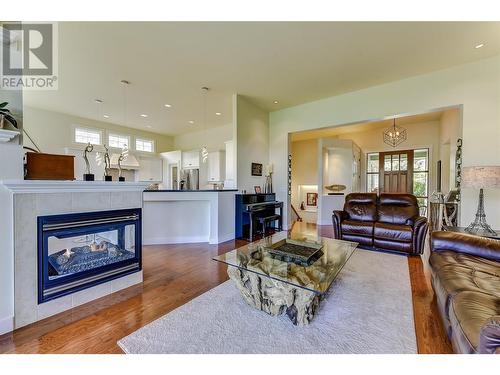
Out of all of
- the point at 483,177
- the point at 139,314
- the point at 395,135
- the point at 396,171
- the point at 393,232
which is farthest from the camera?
the point at 396,171

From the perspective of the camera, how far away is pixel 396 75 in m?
3.98

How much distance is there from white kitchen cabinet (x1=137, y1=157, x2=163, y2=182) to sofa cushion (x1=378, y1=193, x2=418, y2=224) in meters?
7.02

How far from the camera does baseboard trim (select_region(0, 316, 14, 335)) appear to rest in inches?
64.6

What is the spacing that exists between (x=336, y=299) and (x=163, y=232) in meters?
3.22

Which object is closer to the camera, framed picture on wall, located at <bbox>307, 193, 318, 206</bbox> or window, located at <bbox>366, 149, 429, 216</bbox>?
window, located at <bbox>366, 149, 429, 216</bbox>

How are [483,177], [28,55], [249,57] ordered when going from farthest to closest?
1. [249,57]
2. [28,55]
3. [483,177]

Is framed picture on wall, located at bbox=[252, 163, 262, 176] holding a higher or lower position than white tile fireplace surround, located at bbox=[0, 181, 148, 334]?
higher

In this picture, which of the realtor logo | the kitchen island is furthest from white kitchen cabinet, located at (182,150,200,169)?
the realtor logo

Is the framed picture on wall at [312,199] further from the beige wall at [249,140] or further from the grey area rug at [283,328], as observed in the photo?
the grey area rug at [283,328]

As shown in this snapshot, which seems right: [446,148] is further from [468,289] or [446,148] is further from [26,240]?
[26,240]

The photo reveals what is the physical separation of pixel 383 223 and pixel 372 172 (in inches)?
178

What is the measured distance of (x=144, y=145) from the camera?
26.1ft

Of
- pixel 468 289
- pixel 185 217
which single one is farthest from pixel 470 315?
pixel 185 217

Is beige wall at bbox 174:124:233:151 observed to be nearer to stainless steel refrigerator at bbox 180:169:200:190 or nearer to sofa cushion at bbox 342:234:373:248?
stainless steel refrigerator at bbox 180:169:200:190
